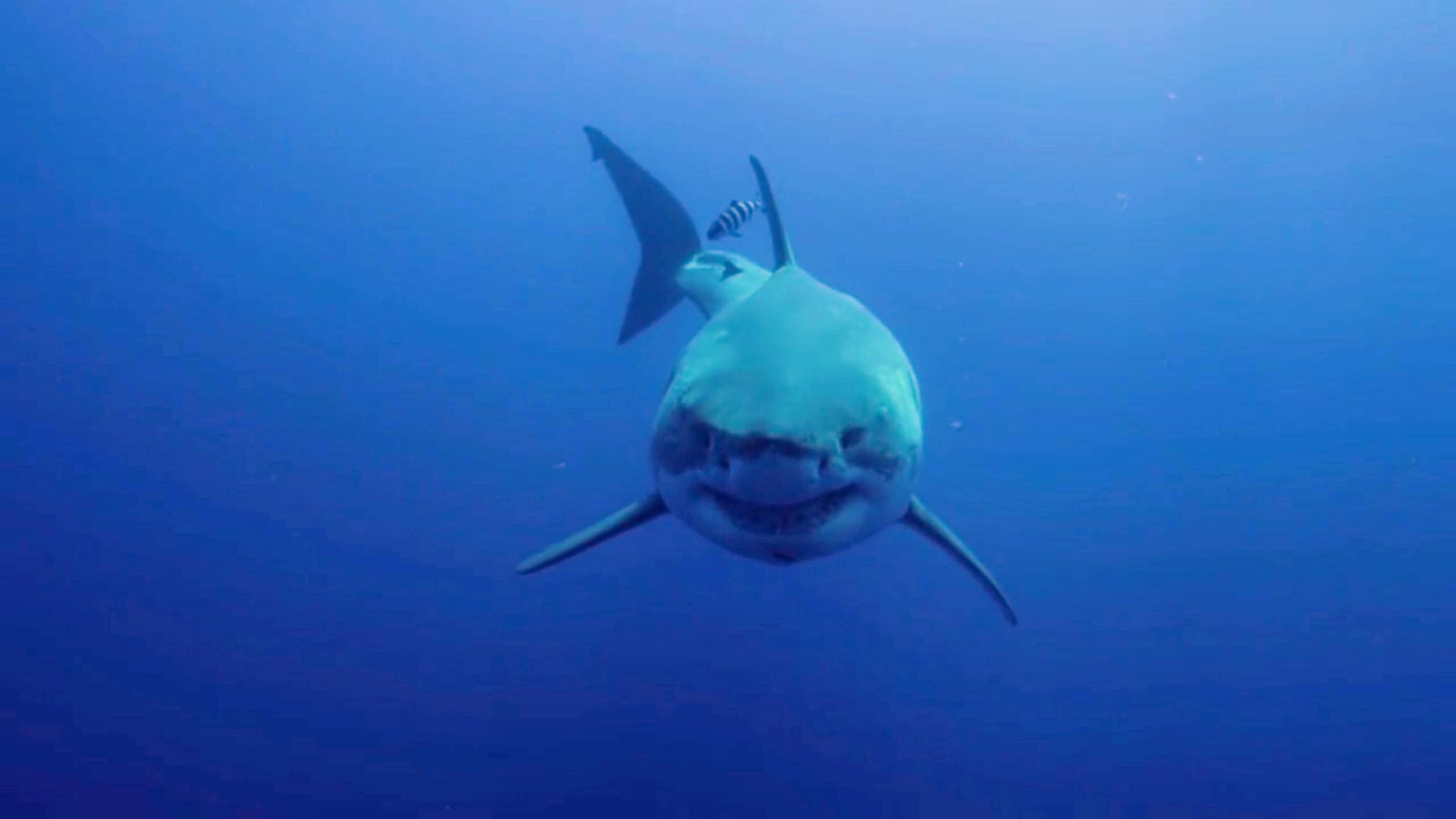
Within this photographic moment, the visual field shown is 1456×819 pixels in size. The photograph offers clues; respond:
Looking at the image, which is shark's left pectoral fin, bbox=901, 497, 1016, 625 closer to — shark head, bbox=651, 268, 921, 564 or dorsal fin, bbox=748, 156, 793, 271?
shark head, bbox=651, 268, 921, 564

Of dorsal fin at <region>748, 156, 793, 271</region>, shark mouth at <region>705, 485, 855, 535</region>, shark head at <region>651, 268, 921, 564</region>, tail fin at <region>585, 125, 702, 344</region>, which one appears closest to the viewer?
shark head at <region>651, 268, 921, 564</region>

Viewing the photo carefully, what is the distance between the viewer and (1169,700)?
31.0 feet

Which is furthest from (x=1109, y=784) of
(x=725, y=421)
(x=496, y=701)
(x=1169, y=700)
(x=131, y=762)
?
(x=131, y=762)

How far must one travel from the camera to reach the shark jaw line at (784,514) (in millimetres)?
2076

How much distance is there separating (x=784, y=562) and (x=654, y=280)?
4173 mm

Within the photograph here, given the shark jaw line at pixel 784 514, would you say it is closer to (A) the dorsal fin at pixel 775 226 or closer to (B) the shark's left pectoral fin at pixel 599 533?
(B) the shark's left pectoral fin at pixel 599 533

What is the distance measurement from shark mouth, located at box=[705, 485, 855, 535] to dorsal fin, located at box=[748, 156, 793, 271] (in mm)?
1562

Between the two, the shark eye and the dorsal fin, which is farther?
the dorsal fin

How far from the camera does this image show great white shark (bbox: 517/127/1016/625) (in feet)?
6.42

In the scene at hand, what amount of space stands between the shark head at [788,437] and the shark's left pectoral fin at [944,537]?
54 cm

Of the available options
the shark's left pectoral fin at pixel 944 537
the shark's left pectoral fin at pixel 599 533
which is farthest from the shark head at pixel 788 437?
the shark's left pectoral fin at pixel 944 537

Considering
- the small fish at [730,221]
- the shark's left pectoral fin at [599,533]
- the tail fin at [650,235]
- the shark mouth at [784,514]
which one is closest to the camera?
the shark mouth at [784,514]

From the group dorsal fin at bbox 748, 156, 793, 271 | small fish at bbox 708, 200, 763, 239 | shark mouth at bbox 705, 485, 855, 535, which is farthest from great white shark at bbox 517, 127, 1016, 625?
small fish at bbox 708, 200, 763, 239

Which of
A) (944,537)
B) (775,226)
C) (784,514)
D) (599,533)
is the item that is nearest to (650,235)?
(775,226)
